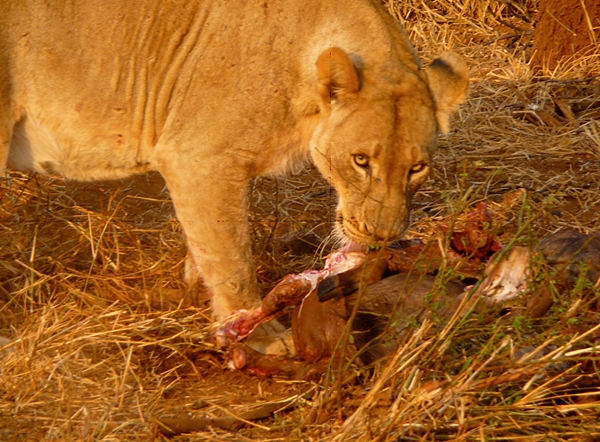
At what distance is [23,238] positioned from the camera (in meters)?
4.75

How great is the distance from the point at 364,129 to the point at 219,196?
665 millimetres

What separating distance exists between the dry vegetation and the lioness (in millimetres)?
378

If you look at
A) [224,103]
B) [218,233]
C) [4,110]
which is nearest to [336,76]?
[224,103]

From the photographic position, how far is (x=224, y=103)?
3.73 meters

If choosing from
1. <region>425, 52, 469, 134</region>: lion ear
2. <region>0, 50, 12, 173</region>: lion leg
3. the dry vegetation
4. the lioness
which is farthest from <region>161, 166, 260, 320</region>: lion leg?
<region>425, 52, 469, 134</region>: lion ear

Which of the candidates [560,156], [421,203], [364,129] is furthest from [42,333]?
[560,156]

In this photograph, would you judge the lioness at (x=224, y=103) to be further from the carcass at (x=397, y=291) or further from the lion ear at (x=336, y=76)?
the carcass at (x=397, y=291)

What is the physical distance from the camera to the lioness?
144 inches

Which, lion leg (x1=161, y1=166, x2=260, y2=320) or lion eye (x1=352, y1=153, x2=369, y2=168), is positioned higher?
lion eye (x1=352, y1=153, x2=369, y2=168)

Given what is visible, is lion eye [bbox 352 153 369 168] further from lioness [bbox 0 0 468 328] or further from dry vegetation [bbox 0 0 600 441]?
dry vegetation [bbox 0 0 600 441]

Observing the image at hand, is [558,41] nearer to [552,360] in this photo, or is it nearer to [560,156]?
[560,156]

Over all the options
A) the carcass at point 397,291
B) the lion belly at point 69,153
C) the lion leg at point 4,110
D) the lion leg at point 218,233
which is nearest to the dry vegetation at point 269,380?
the carcass at point 397,291

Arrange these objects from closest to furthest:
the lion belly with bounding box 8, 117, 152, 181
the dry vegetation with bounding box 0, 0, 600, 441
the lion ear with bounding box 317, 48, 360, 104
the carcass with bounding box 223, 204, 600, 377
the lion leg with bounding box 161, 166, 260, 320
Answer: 1. the dry vegetation with bounding box 0, 0, 600, 441
2. the carcass with bounding box 223, 204, 600, 377
3. the lion ear with bounding box 317, 48, 360, 104
4. the lion leg with bounding box 161, 166, 260, 320
5. the lion belly with bounding box 8, 117, 152, 181

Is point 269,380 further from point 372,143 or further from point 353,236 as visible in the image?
point 372,143
